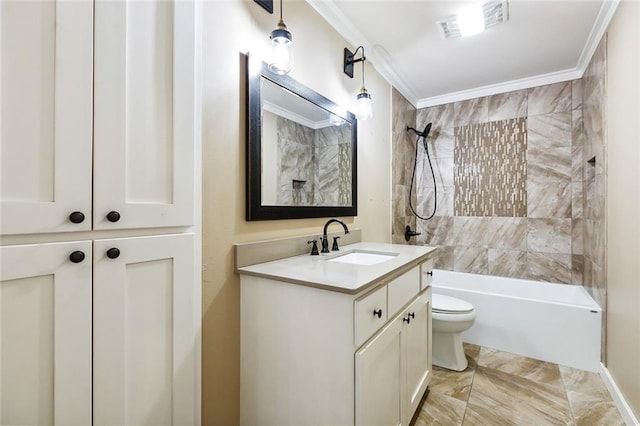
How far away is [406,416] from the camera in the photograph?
1465 millimetres

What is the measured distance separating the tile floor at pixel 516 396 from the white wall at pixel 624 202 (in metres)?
0.18

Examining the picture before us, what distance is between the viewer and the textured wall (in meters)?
2.80

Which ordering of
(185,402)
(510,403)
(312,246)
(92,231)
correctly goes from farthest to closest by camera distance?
(510,403)
(312,246)
(185,402)
(92,231)

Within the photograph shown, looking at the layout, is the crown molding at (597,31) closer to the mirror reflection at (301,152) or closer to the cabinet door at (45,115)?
the mirror reflection at (301,152)

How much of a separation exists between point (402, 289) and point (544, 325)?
1683 mm

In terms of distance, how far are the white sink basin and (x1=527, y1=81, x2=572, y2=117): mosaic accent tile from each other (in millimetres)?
2350

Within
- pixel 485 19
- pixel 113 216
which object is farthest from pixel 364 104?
pixel 113 216

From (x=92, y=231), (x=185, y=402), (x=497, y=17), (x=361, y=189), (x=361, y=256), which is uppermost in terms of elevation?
(x=497, y=17)

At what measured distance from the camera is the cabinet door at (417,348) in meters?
1.49

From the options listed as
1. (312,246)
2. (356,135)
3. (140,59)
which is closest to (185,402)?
(312,246)

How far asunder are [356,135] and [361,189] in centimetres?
40

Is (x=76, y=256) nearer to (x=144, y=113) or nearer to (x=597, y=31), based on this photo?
(x=144, y=113)

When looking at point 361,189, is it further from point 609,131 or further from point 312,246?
point 609,131

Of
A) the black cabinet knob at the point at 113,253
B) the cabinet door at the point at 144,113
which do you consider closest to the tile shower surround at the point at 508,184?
the cabinet door at the point at 144,113
